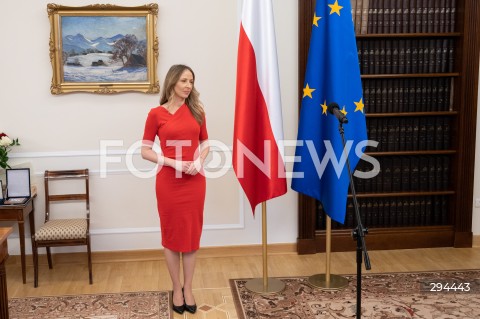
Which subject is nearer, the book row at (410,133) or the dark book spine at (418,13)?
the dark book spine at (418,13)

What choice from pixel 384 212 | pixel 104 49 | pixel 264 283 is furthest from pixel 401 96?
pixel 104 49

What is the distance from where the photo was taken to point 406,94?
199 inches

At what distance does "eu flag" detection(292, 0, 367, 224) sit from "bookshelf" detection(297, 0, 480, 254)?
623 millimetres

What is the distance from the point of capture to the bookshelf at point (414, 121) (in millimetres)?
4949

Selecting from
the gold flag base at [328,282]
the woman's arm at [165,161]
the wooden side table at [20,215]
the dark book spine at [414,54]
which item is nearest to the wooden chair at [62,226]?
the wooden side table at [20,215]

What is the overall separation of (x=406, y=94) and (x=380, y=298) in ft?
6.17

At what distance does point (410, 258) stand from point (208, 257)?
1723 mm

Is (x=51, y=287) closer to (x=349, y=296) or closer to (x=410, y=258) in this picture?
(x=349, y=296)

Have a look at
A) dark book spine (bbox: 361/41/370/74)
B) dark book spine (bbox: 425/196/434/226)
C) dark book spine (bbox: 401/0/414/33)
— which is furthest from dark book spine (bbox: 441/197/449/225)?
dark book spine (bbox: 401/0/414/33)

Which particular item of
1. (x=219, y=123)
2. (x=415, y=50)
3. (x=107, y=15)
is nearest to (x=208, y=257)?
(x=219, y=123)

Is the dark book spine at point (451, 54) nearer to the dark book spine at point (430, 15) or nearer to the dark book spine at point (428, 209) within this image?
the dark book spine at point (430, 15)

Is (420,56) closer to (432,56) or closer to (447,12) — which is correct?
(432,56)

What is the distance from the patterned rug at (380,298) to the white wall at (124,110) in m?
1.00

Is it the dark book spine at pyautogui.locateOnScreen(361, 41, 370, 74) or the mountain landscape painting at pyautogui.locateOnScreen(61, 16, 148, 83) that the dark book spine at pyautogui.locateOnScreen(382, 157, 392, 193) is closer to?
the dark book spine at pyautogui.locateOnScreen(361, 41, 370, 74)
